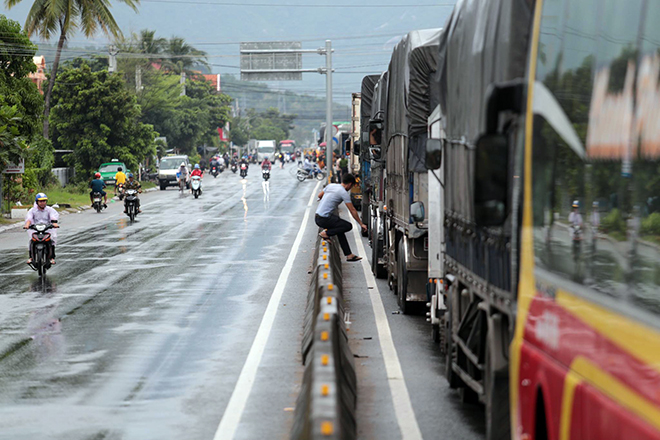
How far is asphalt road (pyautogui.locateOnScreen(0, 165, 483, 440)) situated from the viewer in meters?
8.58

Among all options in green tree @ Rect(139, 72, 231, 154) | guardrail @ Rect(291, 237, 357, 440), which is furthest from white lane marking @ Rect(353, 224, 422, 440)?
green tree @ Rect(139, 72, 231, 154)

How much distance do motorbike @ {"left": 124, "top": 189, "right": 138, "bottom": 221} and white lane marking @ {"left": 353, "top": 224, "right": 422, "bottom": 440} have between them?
19.4 meters

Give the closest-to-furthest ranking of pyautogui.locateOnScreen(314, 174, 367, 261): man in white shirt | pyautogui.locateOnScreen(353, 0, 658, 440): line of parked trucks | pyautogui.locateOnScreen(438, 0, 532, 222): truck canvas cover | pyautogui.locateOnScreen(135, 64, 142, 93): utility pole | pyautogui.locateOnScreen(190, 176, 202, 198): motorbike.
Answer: pyautogui.locateOnScreen(353, 0, 658, 440): line of parked trucks
pyautogui.locateOnScreen(438, 0, 532, 222): truck canvas cover
pyautogui.locateOnScreen(314, 174, 367, 261): man in white shirt
pyautogui.locateOnScreen(190, 176, 202, 198): motorbike
pyautogui.locateOnScreen(135, 64, 142, 93): utility pole

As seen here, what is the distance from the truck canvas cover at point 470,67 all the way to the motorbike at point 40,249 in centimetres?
1141

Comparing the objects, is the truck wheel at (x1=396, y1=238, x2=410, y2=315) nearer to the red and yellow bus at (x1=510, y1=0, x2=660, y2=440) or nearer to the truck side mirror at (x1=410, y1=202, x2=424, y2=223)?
the truck side mirror at (x1=410, y1=202, x2=424, y2=223)

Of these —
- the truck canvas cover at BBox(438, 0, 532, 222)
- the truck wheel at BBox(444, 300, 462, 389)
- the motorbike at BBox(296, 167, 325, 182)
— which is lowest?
the motorbike at BBox(296, 167, 325, 182)

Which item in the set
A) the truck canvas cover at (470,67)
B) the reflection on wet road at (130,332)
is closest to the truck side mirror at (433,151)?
the truck canvas cover at (470,67)

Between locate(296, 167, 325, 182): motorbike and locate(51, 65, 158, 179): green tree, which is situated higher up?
locate(51, 65, 158, 179): green tree

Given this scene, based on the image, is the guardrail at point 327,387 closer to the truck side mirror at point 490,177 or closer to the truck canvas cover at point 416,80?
the truck side mirror at point 490,177

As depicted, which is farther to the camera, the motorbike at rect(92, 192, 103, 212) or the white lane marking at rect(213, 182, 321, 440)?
the motorbike at rect(92, 192, 103, 212)

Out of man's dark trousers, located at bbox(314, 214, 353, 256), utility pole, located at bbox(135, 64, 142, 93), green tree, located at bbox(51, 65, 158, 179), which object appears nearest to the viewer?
man's dark trousers, located at bbox(314, 214, 353, 256)

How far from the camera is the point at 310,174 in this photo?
249ft

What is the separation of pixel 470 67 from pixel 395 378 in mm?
3620

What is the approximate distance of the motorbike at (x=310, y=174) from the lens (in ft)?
236
